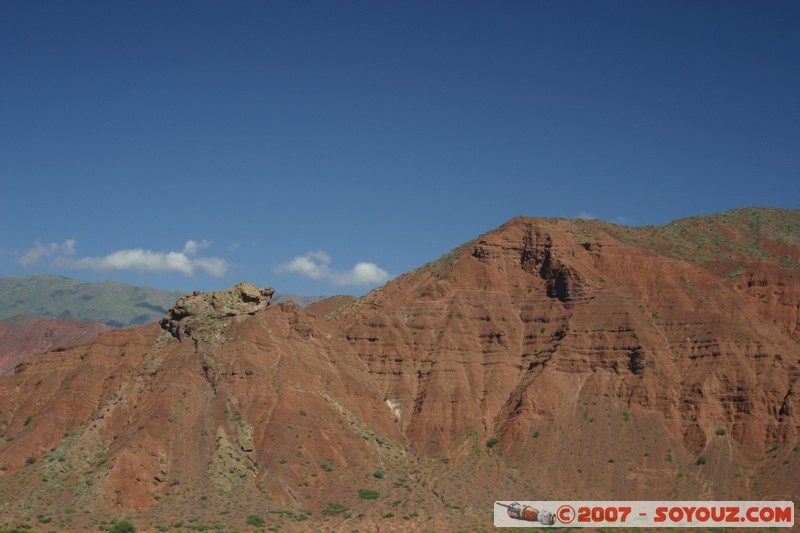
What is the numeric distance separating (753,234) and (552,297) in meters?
43.8

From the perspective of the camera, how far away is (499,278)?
111062mm

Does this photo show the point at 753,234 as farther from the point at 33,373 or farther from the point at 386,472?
the point at 33,373

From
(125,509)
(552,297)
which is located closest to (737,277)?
(552,297)

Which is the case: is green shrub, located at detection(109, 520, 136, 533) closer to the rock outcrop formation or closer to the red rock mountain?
the red rock mountain

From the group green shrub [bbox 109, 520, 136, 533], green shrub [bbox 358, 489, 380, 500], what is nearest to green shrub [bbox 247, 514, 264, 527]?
green shrub [bbox 109, 520, 136, 533]

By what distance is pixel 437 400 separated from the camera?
9756 cm

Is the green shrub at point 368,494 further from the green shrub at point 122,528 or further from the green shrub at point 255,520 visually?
the green shrub at point 122,528

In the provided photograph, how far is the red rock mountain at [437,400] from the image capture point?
8094 cm

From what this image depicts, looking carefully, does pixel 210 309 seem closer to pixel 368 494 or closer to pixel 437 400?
pixel 437 400

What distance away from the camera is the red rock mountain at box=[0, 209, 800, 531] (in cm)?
8094

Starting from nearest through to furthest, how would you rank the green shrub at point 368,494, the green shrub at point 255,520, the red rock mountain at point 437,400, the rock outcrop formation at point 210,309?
the green shrub at point 255,520, the red rock mountain at point 437,400, the green shrub at point 368,494, the rock outcrop formation at point 210,309

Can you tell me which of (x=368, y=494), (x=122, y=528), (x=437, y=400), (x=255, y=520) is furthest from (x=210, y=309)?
(x=122, y=528)

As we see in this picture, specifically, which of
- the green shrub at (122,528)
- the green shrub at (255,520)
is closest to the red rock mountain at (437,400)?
the green shrub at (255,520)

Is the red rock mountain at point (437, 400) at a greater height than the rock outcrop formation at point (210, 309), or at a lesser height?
lesser
